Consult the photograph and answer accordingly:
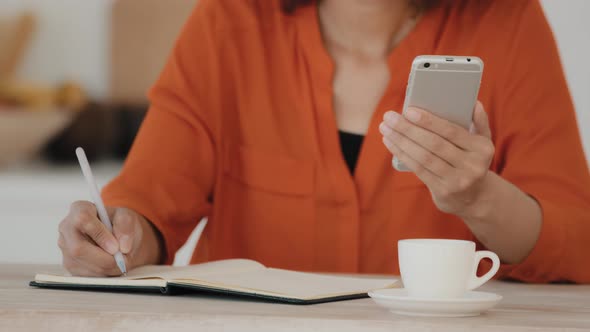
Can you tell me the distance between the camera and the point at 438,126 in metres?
1.00

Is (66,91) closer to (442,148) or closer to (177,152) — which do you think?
(177,152)

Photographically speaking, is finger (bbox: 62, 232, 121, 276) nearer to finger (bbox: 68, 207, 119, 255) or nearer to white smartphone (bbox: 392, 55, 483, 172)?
finger (bbox: 68, 207, 119, 255)

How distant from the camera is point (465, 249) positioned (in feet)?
2.60

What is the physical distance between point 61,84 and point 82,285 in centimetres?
218

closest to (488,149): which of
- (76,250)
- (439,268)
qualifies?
(439,268)

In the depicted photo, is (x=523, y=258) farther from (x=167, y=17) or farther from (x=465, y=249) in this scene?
(x=167, y=17)

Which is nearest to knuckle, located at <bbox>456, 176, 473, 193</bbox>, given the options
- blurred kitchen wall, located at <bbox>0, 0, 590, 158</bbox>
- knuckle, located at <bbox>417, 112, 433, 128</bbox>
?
knuckle, located at <bbox>417, 112, 433, 128</bbox>

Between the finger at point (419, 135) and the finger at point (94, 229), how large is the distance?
0.37 m

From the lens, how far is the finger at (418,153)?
1.01m

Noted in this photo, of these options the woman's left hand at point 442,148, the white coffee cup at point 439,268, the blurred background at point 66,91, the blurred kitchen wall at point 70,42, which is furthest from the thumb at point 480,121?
the blurred kitchen wall at point 70,42

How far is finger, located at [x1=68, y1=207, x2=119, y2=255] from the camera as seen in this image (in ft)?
3.38

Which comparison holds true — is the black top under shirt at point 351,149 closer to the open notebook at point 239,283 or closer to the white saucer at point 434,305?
the open notebook at point 239,283

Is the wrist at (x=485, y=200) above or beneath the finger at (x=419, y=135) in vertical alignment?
beneath

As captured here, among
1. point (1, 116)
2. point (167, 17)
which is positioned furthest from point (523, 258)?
point (1, 116)
